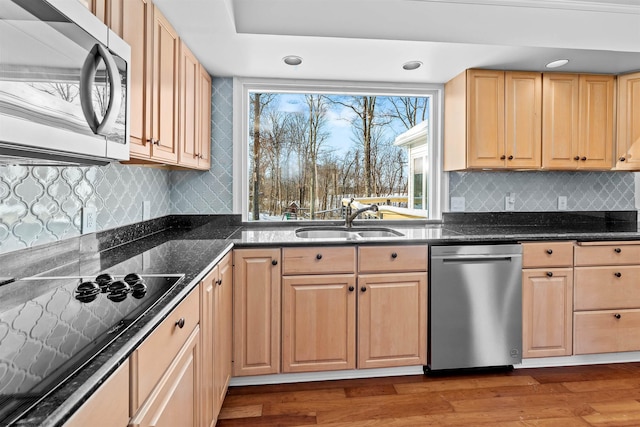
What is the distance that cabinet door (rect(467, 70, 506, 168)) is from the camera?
2.70 meters

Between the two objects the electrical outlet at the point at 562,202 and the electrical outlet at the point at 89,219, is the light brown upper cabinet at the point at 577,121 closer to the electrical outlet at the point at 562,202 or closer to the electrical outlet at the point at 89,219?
the electrical outlet at the point at 562,202

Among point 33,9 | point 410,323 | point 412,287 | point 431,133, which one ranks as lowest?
point 410,323

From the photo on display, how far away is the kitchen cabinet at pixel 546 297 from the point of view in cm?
245

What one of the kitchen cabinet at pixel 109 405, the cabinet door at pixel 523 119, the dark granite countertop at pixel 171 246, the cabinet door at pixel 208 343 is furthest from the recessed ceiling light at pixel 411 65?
the kitchen cabinet at pixel 109 405

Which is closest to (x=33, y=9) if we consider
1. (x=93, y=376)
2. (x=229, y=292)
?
(x=93, y=376)

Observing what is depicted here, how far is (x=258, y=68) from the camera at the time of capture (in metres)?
2.69

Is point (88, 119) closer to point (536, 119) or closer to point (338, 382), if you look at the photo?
point (338, 382)

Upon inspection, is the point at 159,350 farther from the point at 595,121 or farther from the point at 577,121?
the point at 595,121

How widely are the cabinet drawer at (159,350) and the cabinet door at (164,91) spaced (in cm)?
84

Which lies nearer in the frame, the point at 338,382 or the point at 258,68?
the point at 338,382

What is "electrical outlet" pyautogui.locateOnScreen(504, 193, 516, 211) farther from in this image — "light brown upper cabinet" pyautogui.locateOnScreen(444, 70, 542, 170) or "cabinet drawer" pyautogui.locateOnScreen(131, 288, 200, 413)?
"cabinet drawer" pyautogui.locateOnScreen(131, 288, 200, 413)

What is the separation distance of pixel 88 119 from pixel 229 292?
4.51 ft

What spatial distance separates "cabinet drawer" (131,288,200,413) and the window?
1741 millimetres

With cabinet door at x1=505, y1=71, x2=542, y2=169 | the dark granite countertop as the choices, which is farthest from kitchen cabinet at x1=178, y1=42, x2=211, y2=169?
cabinet door at x1=505, y1=71, x2=542, y2=169
